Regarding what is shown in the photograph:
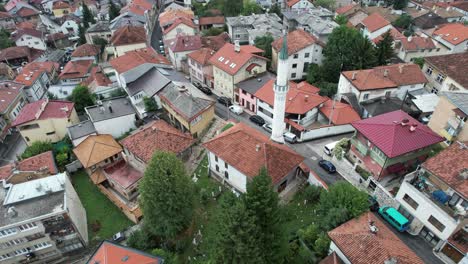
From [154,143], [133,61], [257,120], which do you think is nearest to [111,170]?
[154,143]

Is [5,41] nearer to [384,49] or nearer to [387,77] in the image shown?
[384,49]

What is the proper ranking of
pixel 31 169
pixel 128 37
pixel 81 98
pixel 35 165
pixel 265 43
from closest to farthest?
pixel 31 169, pixel 35 165, pixel 81 98, pixel 265 43, pixel 128 37

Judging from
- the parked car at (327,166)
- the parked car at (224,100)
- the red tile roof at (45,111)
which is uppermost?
the red tile roof at (45,111)

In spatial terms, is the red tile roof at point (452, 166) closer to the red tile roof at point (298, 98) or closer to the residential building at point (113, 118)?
the red tile roof at point (298, 98)

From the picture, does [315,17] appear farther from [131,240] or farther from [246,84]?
[131,240]

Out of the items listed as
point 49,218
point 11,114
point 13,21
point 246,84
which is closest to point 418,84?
point 246,84

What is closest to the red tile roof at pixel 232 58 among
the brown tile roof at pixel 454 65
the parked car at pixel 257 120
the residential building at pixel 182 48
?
the parked car at pixel 257 120

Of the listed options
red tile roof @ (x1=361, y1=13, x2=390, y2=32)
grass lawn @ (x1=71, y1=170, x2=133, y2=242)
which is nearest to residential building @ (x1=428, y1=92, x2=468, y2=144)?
red tile roof @ (x1=361, y1=13, x2=390, y2=32)
